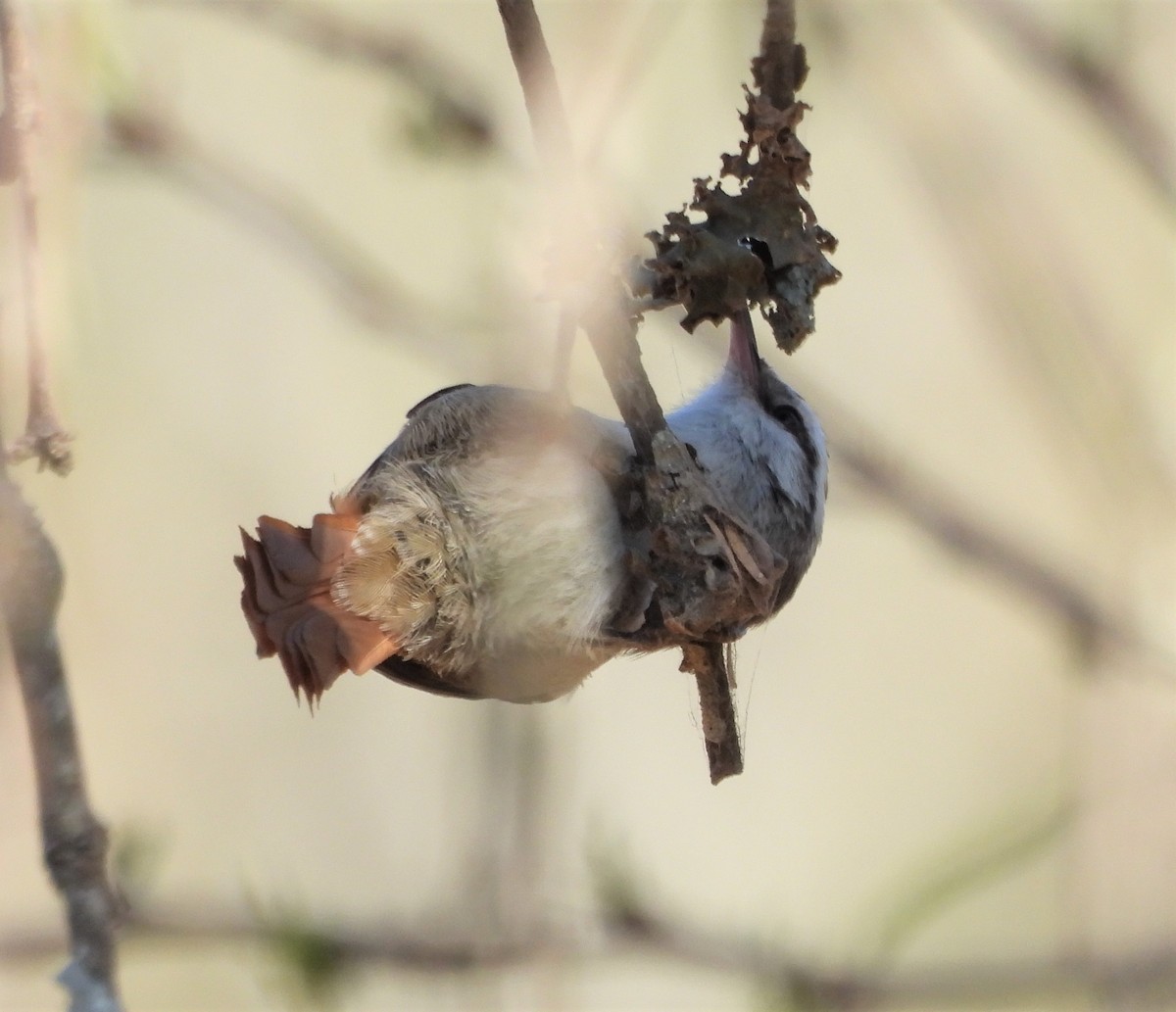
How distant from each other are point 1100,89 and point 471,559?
5.70 ft

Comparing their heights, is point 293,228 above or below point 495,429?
above

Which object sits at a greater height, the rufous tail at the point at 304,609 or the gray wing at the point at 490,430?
the gray wing at the point at 490,430

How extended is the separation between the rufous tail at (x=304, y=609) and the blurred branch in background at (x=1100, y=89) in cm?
185

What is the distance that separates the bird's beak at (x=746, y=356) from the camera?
1661mm

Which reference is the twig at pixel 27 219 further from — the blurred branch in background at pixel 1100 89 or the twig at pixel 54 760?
the blurred branch in background at pixel 1100 89

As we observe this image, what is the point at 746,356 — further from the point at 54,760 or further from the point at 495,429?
the point at 54,760

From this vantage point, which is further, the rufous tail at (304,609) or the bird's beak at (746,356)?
the bird's beak at (746,356)

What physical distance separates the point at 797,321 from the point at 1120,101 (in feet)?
5.05

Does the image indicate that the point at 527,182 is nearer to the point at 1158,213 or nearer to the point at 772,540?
the point at 772,540

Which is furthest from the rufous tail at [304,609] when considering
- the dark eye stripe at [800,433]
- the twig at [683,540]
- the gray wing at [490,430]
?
the dark eye stripe at [800,433]

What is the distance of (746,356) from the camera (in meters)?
1.67

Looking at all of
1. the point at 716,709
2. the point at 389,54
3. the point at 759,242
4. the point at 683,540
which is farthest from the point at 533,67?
the point at 389,54

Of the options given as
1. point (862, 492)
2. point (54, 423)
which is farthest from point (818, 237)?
point (862, 492)

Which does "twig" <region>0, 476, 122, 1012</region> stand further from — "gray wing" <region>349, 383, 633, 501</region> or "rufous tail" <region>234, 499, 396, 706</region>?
"gray wing" <region>349, 383, 633, 501</region>
